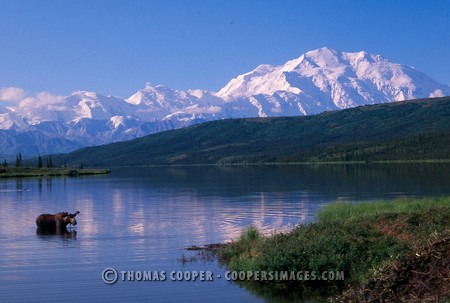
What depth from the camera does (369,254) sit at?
32219 mm

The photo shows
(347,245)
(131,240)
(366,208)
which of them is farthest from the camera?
(366,208)

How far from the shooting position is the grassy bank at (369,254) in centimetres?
2164

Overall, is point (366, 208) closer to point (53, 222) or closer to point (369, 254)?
point (369, 254)

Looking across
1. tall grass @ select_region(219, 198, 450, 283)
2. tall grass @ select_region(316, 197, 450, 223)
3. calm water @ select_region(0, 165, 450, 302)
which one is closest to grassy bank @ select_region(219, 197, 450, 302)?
tall grass @ select_region(219, 198, 450, 283)

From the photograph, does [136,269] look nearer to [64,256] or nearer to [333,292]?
[64,256]

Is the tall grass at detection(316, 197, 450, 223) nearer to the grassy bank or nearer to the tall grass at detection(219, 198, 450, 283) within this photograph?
the grassy bank

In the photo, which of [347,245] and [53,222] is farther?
[53,222]

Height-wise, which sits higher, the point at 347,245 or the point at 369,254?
the point at 347,245

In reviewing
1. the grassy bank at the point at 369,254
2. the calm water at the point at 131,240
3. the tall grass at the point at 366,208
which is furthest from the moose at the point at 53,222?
the grassy bank at the point at 369,254

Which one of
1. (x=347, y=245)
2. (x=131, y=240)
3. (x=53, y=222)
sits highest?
(x=347, y=245)

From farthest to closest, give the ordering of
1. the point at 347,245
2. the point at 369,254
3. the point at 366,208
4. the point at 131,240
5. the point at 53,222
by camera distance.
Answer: the point at 53,222
the point at 366,208
the point at 131,240
the point at 347,245
the point at 369,254

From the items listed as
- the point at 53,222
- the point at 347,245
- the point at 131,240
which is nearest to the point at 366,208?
the point at 131,240

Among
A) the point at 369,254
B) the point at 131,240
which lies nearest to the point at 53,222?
the point at 131,240

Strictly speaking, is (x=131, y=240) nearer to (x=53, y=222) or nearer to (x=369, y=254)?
(x=53, y=222)
